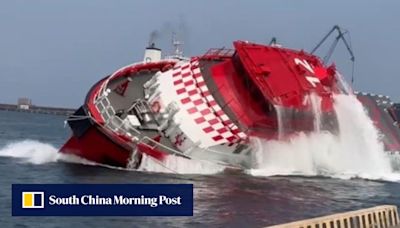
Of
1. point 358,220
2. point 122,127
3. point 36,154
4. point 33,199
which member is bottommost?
point 358,220

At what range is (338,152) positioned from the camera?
28.4 m

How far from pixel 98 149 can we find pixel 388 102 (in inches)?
698

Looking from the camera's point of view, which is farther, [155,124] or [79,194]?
[155,124]

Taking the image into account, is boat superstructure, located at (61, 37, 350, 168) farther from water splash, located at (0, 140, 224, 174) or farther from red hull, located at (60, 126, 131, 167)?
water splash, located at (0, 140, 224, 174)

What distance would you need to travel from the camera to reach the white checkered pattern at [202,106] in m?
25.1

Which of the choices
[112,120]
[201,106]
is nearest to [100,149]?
[112,120]

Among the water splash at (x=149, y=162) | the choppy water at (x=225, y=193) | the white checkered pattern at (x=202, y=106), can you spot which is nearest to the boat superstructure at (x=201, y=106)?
the white checkered pattern at (x=202, y=106)

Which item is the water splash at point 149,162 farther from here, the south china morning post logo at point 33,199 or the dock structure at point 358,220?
the south china morning post logo at point 33,199

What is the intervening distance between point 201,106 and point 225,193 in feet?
19.1

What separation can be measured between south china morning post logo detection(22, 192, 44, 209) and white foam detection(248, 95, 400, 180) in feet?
41.1

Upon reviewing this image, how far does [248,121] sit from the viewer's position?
26.0 m

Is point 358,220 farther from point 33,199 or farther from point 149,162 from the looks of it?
point 149,162

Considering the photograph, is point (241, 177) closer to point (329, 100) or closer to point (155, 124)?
point (155, 124)

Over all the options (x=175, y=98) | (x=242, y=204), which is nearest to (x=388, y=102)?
(x=175, y=98)
